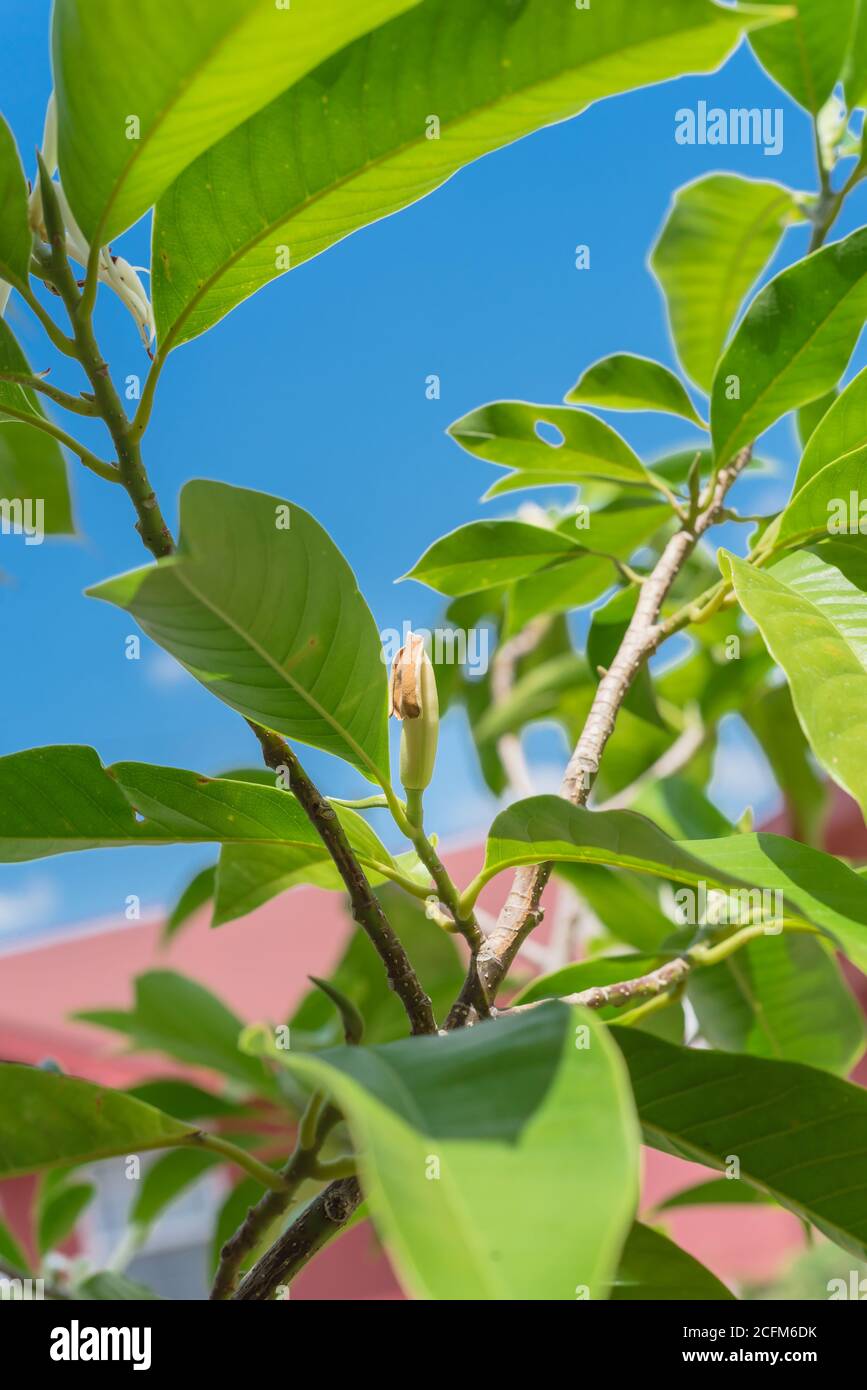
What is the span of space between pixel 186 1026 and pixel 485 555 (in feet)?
2.65

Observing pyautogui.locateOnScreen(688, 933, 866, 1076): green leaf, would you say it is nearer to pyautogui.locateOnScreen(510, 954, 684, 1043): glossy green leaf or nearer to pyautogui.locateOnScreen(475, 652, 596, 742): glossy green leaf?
pyautogui.locateOnScreen(510, 954, 684, 1043): glossy green leaf

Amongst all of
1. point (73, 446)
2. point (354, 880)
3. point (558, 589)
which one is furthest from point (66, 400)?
point (558, 589)

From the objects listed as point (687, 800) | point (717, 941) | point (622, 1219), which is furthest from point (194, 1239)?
→ point (622, 1219)

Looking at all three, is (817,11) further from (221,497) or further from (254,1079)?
(254,1079)

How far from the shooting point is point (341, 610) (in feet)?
1.76

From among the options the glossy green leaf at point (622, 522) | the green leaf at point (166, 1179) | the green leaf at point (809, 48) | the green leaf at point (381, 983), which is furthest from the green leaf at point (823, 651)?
the green leaf at point (166, 1179)

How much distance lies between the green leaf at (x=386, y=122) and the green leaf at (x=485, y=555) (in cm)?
35

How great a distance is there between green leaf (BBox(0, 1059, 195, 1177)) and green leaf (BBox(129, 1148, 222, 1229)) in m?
0.85

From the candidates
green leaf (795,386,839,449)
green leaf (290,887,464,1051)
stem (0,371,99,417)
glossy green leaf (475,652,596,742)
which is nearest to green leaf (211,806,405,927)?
stem (0,371,99,417)

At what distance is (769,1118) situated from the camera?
607mm

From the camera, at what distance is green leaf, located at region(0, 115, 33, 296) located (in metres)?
0.50

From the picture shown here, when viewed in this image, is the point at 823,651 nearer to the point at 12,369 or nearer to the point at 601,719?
the point at 601,719

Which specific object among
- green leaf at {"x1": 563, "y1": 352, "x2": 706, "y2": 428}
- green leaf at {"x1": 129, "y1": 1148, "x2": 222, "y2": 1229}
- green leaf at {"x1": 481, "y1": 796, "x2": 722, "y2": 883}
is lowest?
green leaf at {"x1": 129, "y1": 1148, "x2": 222, "y2": 1229}
